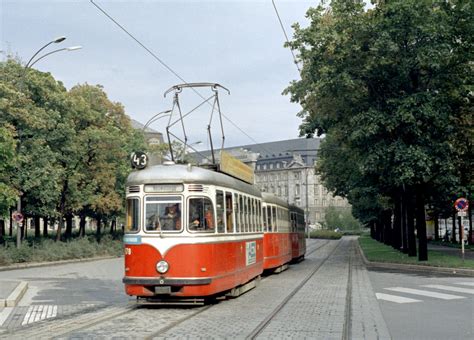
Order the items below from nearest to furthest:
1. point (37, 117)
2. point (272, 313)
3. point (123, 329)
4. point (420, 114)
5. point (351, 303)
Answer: point (123, 329) < point (272, 313) < point (351, 303) < point (420, 114) < point (37, 117)

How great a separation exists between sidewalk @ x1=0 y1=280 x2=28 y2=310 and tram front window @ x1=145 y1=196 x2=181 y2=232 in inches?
156

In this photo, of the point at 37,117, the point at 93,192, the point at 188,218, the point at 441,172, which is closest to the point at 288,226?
the point at 441,172

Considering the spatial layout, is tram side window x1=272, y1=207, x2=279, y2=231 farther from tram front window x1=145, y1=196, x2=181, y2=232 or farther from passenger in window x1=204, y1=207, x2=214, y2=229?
tram front window x1=145, y1=196, x2=181, y2=232

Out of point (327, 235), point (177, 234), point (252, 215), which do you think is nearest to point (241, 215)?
point (252, 215)

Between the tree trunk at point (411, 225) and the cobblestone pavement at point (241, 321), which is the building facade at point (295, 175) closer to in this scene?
the tree trunk at point (411, 225)

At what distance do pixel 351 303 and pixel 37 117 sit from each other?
25.1m

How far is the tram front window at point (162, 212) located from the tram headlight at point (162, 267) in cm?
73

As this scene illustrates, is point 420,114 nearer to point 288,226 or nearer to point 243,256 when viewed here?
point 288,226

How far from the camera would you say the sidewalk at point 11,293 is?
14.8 metres

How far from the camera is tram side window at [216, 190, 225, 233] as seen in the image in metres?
14.2

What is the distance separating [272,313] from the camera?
12.6 meters

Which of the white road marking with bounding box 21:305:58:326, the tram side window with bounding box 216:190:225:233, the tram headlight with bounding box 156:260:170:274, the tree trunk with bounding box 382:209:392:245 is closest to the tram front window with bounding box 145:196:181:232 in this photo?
the tram headlight with bounding box 156:260:170:274

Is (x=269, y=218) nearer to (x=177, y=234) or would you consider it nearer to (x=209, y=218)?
(x=209, y=218)

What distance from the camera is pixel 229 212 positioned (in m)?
15.0
